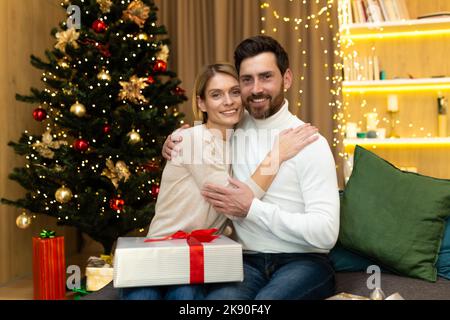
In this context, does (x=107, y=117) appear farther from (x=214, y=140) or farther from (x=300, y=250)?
(x=300, y=250)

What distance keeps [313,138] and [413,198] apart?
0.42m

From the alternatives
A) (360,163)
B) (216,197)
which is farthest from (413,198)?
(216,197)

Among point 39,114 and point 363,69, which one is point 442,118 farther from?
point 39,114

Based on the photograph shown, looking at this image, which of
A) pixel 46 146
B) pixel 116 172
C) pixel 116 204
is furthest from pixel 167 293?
pixel 46 146

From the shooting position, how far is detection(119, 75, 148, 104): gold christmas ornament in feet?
11.1

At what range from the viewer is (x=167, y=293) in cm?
153

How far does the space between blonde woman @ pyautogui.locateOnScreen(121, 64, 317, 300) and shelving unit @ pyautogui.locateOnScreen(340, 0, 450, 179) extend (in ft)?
7.38

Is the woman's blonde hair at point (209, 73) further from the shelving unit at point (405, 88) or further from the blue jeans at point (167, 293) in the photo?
the shelving unit at point (405, 88)

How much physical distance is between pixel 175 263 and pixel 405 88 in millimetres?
3129

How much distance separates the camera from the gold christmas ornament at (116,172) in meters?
3.34

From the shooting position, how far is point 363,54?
430 centimetres

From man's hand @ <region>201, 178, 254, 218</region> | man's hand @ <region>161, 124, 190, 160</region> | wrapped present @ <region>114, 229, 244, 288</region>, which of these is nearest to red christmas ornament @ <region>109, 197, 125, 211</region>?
man's hand @ <region>161, 124, 190, 160</region>

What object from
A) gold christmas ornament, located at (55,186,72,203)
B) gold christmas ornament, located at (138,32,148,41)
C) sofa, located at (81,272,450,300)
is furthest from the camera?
gold christmas ornament, located at (138,32,148,41)

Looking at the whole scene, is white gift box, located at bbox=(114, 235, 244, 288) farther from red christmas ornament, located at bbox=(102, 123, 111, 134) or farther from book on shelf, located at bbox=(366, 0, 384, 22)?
book on shelf, located at bbox=(366, 0, 384, 22)
